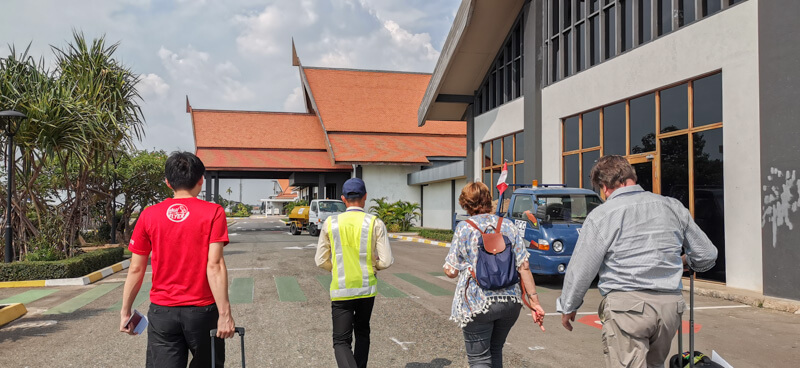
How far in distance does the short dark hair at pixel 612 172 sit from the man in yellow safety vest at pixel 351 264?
1.73 meters

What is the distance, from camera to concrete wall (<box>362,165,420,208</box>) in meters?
37.4

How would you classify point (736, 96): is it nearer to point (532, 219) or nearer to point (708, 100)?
point (708, 100)

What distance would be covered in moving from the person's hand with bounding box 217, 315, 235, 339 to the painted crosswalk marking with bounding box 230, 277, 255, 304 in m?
6.24

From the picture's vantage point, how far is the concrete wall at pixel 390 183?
37.4 m

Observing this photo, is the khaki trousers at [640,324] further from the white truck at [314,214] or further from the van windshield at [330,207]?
the van windshield at [330,207]

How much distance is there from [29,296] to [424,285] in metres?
7.34

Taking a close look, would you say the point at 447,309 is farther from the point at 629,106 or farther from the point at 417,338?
the point at 629,106

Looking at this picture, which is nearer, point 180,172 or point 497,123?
point 180,172

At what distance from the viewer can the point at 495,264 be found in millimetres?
3795

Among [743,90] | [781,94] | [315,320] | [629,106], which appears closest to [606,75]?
[629,106]

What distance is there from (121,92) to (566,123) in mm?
13427

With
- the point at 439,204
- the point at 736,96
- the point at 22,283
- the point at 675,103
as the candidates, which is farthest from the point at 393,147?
the point at 736,96

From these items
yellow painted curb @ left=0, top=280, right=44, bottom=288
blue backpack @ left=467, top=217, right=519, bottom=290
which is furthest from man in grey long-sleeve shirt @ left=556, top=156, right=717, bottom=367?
yellow painted curb @ left=0, top=280, right=44, bottom=288

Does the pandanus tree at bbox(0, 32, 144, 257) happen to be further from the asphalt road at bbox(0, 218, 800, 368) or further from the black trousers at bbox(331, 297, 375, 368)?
the black trousers at bbox(331, 297, 375, 368)
